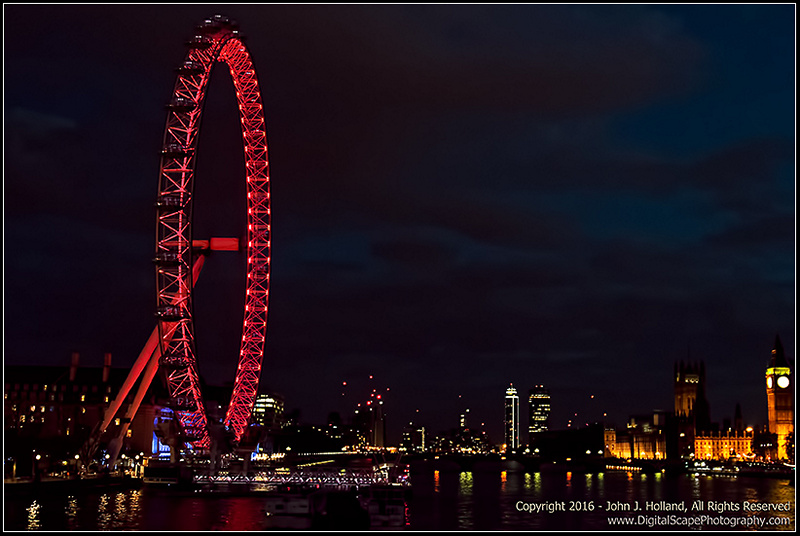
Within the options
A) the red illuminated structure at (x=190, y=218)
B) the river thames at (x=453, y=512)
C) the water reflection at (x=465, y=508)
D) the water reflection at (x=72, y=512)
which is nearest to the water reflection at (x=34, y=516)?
the river thames at (x=453, y=512)

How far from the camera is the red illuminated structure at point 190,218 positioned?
61250mm

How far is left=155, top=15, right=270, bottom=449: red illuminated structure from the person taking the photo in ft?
201

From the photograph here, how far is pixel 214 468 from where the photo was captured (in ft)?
246

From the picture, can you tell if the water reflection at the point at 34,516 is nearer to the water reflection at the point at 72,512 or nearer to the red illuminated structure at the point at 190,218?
the water reflection at the point at 72,512

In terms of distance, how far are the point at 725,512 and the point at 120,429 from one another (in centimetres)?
4745

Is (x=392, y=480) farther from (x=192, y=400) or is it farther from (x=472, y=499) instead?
(x=192, y=400)

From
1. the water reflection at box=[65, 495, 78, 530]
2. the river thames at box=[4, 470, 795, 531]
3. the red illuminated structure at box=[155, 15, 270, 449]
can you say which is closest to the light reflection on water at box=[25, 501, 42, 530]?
the river thames at box=[4, 470, 795, 531]

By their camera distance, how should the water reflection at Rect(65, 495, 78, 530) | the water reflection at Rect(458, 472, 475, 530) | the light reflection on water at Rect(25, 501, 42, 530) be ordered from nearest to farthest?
the light reflection on water at Rect(25, 501, 42, 530) → the water reflection at Rect(65, 495, 78, 530) → the water reflection at Rect(458, 472, 475, 530)

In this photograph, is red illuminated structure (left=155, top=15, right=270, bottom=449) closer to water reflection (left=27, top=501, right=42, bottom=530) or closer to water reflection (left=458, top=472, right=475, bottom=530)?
water reflection (left=27, top=501, right=42, bottom=530)

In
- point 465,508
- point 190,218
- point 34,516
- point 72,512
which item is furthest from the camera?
point 465,508

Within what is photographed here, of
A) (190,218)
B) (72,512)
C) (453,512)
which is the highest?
(190,218)

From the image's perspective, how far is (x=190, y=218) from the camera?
63.3 m

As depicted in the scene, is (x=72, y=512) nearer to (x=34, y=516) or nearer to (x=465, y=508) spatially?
(x=34, y=516)

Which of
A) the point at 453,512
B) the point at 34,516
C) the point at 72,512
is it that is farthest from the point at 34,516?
the point at 453,512
